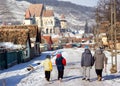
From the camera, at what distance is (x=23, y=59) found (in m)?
46.3

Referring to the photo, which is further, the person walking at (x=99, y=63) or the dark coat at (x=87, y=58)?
the person walking at (x=99, y=63)

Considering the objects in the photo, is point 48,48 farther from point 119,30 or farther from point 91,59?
point 91,59

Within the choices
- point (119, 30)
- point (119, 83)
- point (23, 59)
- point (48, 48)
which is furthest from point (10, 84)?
point (48, 48)

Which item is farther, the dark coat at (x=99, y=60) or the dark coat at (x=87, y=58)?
the dark coat at (x=99, y=60)

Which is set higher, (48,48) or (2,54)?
(2,54)

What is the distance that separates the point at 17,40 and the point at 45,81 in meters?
25.7

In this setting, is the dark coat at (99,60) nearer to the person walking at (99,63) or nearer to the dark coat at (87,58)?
the person walking at (99,63)

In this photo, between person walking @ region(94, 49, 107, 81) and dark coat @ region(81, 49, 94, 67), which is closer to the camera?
dark coat @ region(81, 49, 94, 67)

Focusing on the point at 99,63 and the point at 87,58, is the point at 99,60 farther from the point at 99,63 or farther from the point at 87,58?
the point at 87,58

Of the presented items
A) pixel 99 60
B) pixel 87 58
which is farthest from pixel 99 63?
pixel 87 58

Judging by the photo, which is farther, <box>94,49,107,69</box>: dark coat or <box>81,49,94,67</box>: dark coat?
<box>94,49,107,69</box>: dark coat

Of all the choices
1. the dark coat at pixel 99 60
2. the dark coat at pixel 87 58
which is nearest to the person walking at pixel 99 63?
the dark coat at pixel 99 60

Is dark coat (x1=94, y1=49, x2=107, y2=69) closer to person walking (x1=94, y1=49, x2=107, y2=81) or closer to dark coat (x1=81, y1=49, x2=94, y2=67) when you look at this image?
person walking (x1=94, y1=49, x2=107, y2=81)

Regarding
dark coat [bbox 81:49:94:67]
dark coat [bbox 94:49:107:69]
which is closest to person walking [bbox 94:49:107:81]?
dark coat [bbox 94:49:107:69]
